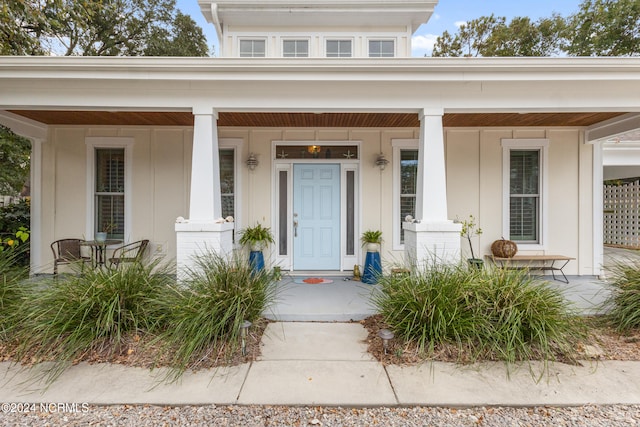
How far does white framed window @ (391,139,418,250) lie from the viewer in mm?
5621

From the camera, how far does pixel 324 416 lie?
2.16m

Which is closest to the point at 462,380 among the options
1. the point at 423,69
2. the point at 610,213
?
the point at 423,69

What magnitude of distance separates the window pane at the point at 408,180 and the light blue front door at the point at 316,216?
1.17 meters

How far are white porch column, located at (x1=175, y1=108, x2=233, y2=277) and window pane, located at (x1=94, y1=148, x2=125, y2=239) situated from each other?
2.45 m

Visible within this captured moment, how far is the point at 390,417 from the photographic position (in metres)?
2.15

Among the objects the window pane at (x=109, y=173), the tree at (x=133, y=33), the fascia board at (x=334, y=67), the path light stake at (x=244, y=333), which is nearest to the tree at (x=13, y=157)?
the tree at (x=133, y=33)

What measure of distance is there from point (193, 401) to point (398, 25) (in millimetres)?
6917

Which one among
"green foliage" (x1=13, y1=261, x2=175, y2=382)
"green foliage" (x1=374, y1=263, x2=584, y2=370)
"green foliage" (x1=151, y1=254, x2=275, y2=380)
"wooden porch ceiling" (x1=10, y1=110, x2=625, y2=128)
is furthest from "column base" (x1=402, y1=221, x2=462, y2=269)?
"green foliage" (x1=13, y1=261, x2=175, y2=382)

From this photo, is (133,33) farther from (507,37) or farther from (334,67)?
(507,37)

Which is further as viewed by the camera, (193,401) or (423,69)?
(423,69)

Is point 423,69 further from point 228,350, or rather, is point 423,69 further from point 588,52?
point 588,52

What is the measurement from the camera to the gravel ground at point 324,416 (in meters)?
2.09

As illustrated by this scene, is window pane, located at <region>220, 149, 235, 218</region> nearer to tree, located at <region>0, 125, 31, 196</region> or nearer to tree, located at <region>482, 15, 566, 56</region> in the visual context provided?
tree, located at <region>0, 125, 31, 196</region>

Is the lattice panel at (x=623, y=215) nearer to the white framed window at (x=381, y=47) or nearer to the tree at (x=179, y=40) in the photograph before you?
the white framed window at (x=381, y=47)
